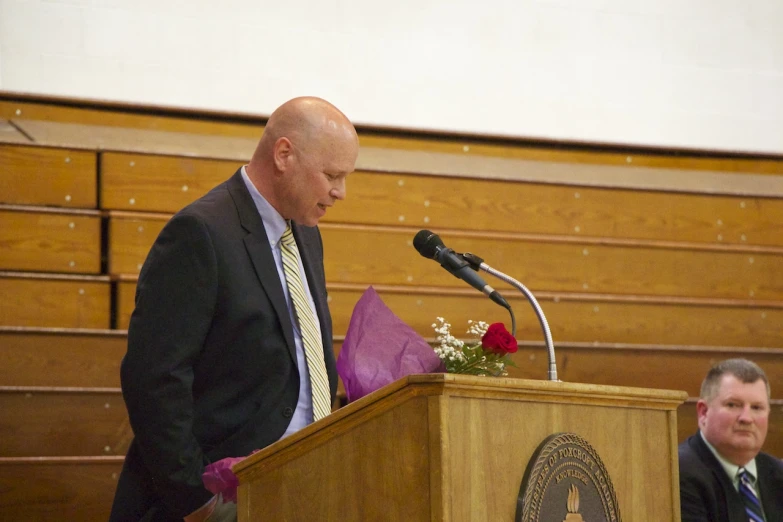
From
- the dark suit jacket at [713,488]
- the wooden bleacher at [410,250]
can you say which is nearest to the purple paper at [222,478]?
the wooden bleacher at [410,250]

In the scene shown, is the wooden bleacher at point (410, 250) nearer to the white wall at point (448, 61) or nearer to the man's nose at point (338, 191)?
the white wall at point (448, 61)

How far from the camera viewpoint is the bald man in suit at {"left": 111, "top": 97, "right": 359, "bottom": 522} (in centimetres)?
190

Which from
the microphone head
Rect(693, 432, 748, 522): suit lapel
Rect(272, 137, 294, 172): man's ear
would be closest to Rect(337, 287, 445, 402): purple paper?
the microphone head

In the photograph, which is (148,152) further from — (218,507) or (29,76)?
(218,507)

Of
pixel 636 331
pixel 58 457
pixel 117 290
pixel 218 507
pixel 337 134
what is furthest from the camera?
pixel 636 331

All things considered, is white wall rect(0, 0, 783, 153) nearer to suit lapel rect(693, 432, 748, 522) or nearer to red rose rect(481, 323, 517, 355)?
suit lapel rect(693, 432, 748, 522)

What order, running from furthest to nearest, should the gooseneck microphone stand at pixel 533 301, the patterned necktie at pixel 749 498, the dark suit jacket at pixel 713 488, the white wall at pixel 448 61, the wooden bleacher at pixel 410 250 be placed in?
the white wall at pixel 448 61 → the wooden bleacher at pixel 410 250 → the patterned necktie at pixel 749 498 → the dark suit jacket at pixel 713 488 → the gooseneck microphone stand at pixel 533 301

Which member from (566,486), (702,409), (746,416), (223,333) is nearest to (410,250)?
(702,409)

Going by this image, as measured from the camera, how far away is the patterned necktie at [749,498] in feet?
10.8

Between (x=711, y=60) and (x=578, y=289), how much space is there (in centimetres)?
138

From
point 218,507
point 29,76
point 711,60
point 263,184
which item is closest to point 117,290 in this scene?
point 29,76

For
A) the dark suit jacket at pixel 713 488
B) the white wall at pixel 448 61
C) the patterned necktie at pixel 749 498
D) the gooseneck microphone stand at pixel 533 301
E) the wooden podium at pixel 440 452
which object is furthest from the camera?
the white wall at pixel 448 61

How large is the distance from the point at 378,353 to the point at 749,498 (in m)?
1.93

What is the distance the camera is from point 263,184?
2211 mm
